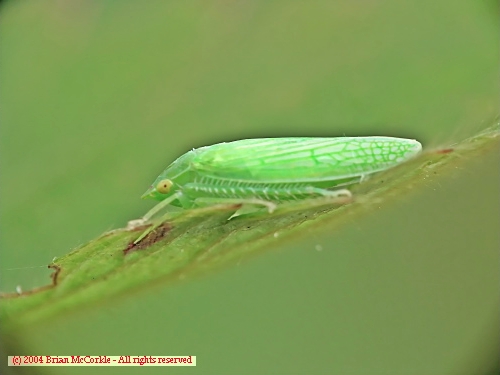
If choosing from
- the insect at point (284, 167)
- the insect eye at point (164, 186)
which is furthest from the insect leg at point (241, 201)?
the insect eye at point (164, 186)

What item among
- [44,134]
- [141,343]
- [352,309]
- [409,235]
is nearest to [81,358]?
[141,343]

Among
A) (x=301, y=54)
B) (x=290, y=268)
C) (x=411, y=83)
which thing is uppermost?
(x=301, y=54)

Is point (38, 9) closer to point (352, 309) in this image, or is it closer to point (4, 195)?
point (4, 195)

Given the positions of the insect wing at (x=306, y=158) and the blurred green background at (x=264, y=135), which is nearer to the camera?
the insect wing at (x=306, y=158)

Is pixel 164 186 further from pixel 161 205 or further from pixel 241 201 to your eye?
pixel 241 201

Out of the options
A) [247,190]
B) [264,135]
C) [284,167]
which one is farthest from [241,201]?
[264,135]

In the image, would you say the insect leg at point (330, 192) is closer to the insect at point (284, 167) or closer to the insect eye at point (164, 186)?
the insect at point (284, 167)

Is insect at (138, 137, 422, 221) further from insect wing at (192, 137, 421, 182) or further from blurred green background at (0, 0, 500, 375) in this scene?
blurred green background at (0, 0, 500, 375)
